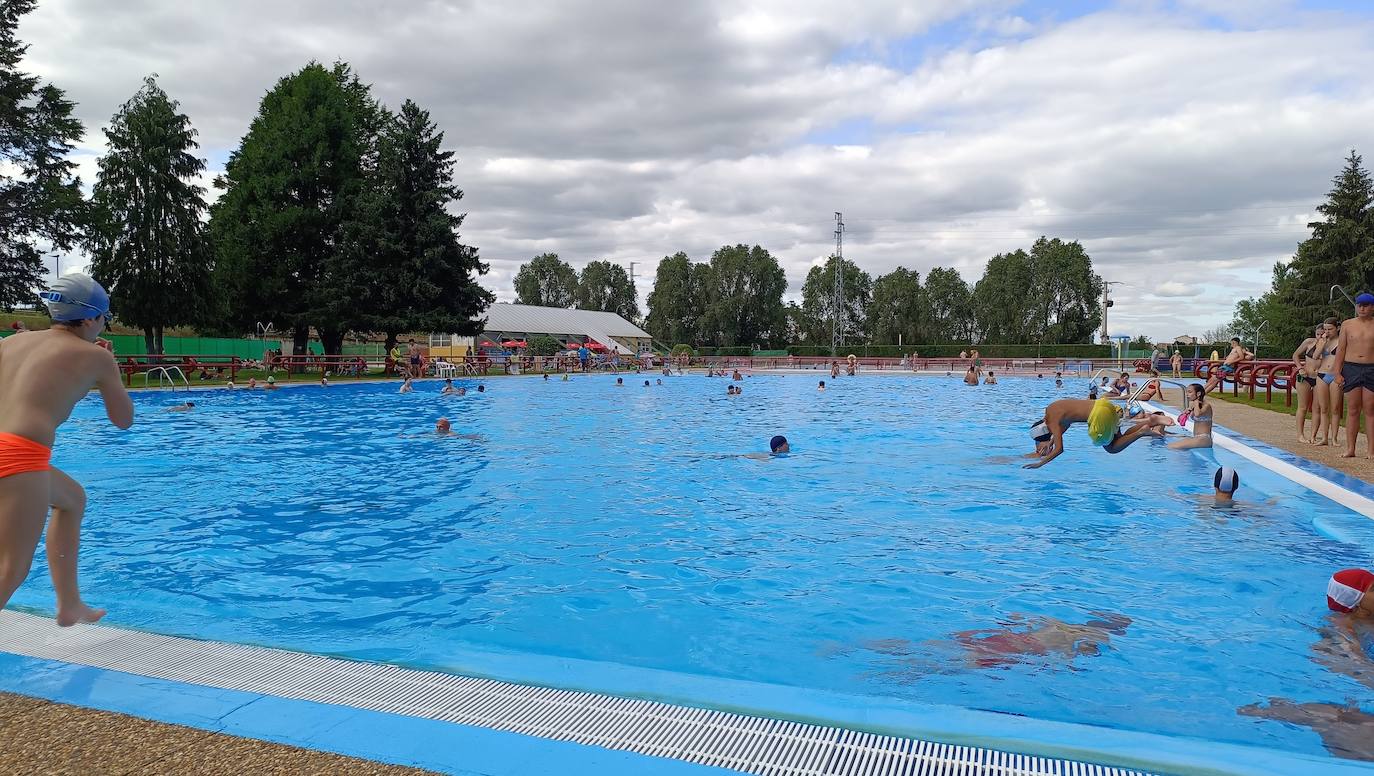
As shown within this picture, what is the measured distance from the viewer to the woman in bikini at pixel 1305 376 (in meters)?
11.1

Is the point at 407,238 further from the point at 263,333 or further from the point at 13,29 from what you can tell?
the point at 13,29

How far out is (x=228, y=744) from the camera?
271 centimetres

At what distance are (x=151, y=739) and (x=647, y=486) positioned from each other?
784 centimetres

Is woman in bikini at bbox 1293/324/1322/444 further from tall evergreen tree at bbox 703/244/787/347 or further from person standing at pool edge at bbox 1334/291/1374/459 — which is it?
tall evergreen tree at bbox 703/244/787/347

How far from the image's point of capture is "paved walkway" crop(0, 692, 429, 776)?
8.29ft

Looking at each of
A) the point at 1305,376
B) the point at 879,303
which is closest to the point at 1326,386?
the point at 1305,376

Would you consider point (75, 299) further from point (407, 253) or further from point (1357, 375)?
point (407, 253)

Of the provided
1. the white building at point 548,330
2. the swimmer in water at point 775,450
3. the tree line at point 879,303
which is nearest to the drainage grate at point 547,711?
the swimmer in water at point 775,450

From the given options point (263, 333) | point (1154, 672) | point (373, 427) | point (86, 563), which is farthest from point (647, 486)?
point (263, 333)

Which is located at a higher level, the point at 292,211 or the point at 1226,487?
the point at 292,211

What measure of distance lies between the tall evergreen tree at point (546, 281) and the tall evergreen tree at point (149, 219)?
7897cm

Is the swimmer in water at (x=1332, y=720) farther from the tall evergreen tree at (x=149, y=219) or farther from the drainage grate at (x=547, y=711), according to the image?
the tall evergreen tree at (x=149, y=219)

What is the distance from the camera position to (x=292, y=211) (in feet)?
114

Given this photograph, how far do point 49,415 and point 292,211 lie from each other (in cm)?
3519
